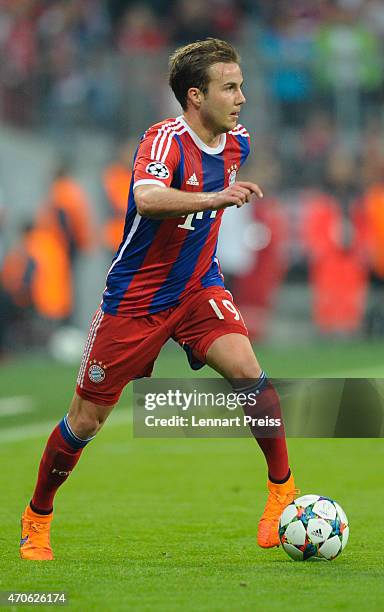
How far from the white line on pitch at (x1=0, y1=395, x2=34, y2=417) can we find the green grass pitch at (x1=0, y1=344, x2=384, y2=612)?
3.5 inches

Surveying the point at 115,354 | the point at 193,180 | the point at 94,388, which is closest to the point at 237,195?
the point at 193,180

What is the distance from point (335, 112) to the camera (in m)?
21.0

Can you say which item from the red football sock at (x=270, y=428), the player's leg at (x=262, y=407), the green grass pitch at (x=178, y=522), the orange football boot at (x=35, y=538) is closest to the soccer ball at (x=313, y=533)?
the green grass pitch at (x=178, y=522)

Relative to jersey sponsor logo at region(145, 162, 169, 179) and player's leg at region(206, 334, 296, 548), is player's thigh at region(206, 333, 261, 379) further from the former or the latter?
jersey sponsor logo at region(145, 162, 169, 179)

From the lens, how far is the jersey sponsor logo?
6195 mm

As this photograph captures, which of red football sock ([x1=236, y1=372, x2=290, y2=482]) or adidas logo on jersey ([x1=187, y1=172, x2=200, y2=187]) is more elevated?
adidas logo on jersey ([x1=187, y1=172, x2=200, y2=187])

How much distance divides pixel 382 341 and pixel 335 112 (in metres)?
3.68

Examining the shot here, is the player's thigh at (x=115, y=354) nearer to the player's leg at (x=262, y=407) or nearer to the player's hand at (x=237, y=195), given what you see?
the player's leg at (x=262, y=407)

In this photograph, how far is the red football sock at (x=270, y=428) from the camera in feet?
21.6

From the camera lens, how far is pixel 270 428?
21.6 feet

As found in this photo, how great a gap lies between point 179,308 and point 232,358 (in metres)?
0.38

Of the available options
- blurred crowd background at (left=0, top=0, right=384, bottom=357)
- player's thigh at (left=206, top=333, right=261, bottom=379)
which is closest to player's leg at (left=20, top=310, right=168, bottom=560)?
player's thigh at (left=206, top=333, right=261, bottom=379)

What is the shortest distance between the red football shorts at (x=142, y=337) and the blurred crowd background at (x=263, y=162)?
42.8 feet

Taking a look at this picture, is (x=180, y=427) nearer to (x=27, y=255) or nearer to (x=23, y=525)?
(x=23, y=525)
